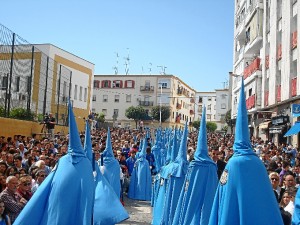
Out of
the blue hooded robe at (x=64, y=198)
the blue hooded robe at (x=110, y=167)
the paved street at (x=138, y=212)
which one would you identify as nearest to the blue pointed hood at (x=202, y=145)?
the blue hooded robe at (x=64, y=198)

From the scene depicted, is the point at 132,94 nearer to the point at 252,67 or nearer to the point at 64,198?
the point at 252,67

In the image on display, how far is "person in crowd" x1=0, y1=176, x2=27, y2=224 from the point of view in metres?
5.79

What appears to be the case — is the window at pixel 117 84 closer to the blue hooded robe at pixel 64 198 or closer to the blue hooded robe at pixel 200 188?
the blue hooded robe at pixel 200 188

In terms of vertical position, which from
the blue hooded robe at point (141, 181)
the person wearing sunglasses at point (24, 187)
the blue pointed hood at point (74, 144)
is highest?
the blue pointed hood at point (74, 144)

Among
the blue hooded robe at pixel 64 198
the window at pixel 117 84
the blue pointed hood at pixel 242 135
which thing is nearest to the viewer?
the blue pointed hood at pixel 242 135

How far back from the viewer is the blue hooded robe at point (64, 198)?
3.97 m

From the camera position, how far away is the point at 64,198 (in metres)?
4.03

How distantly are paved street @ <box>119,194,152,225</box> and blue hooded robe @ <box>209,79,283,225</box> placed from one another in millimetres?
5894

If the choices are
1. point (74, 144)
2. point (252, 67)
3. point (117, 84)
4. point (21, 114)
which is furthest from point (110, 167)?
point (117, 84)

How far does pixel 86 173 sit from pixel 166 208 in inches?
140

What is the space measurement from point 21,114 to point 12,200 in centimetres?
1347

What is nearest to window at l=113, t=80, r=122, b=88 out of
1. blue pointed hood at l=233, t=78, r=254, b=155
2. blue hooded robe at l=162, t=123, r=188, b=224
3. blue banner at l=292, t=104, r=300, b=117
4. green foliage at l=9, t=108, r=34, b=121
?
green foliage at l=9, t=108, r=34, b=121

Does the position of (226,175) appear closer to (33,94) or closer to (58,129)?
(33,94)

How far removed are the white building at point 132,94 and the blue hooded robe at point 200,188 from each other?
60.2 meters
